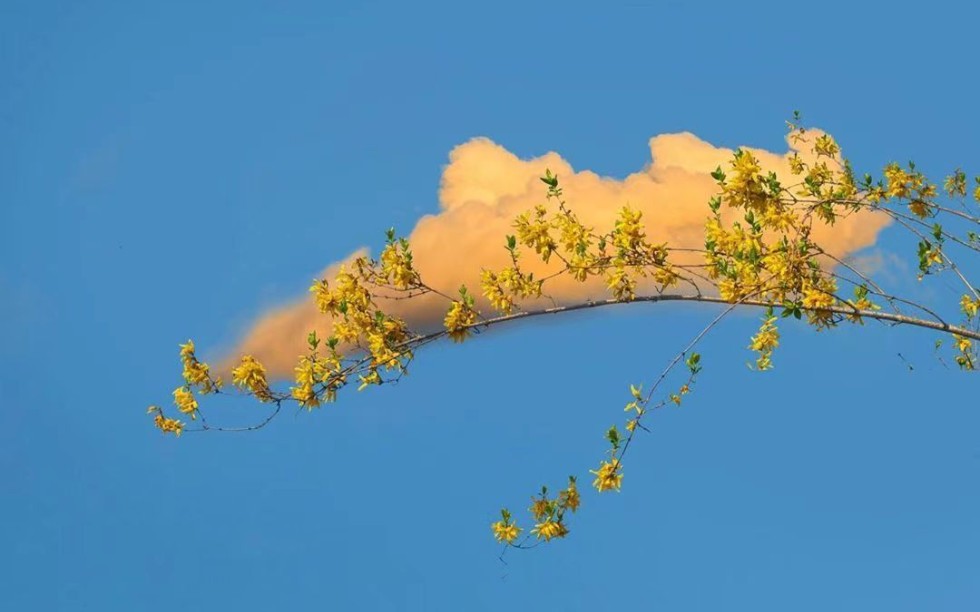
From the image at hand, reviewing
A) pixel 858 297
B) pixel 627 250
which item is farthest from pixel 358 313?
pixel 858 297

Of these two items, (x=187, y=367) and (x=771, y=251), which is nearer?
(x=771, y=251)

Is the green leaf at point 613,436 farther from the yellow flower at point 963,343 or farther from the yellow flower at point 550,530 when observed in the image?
the yellow flower at point 963,343

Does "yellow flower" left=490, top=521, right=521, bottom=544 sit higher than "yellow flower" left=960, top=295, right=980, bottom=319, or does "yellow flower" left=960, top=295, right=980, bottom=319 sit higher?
"yellow flower" left=960, top=295, right=980, bottom=319

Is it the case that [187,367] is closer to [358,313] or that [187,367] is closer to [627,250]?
[358,313]

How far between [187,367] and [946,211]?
4482 mm

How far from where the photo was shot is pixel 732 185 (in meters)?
5.74

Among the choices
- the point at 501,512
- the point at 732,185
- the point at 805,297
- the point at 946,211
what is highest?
the point at 946,211

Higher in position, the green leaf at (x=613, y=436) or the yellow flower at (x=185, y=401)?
the yellow flower at (x=185, y=401)

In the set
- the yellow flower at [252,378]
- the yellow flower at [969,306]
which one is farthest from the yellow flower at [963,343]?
the yellow flower at [252,378]

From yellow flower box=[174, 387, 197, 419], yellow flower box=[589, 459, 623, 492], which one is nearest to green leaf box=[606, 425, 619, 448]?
yellow flower box=[589, 459, 623, 492]

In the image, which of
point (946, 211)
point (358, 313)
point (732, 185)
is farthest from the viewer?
point (946, 211)

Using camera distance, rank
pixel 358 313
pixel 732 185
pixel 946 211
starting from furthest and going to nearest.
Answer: pixel 946 211 < pixel 358 313 < pixel 732 185

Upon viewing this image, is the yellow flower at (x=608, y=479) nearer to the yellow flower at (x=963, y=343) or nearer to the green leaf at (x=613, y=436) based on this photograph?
the green leaf at (x=613, y=436)

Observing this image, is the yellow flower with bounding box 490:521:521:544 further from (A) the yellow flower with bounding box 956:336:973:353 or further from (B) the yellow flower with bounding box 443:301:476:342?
(A) the yellow flower with bounding box 956:336:973:353
